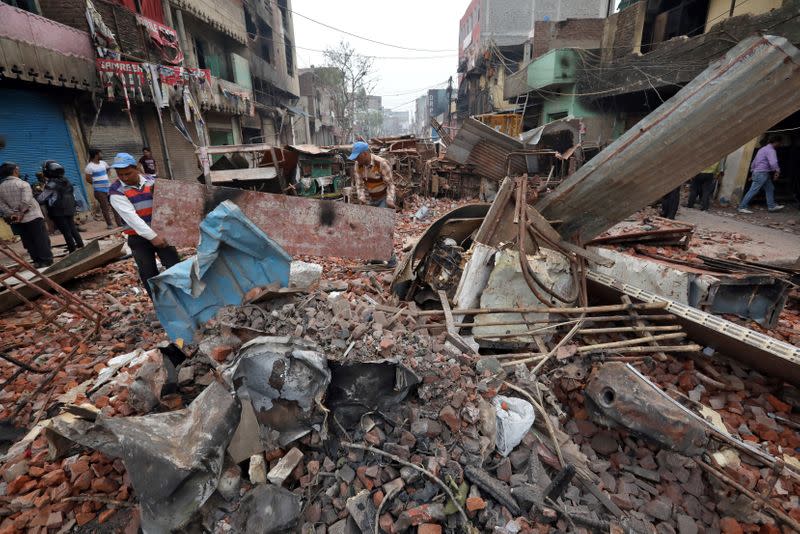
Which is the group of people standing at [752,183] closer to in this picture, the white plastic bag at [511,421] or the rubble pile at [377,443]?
the rubble pile at [377,443]

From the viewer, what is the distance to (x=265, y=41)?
22.4 metres

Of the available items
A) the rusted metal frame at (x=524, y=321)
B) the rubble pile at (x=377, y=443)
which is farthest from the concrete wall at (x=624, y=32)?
the rubble pile at (x=377, y=443)

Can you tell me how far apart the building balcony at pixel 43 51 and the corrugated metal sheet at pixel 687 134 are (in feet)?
35.1

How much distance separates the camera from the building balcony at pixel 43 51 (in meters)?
7.11

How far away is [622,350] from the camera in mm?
2945

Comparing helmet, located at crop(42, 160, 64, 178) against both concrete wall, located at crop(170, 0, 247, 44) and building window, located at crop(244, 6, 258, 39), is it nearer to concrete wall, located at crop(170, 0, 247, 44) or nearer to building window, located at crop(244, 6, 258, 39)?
concrete wall, located at crop(170, 0, 247, 44)

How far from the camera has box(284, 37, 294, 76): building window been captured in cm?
2601

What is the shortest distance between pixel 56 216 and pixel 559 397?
7956 millimetres

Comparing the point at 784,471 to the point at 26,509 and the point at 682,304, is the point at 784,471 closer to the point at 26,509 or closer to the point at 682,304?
the point at 682,304

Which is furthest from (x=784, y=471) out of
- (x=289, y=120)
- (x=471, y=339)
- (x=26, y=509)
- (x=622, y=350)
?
(x=289, y=120)

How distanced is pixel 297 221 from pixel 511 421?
12.0 feet

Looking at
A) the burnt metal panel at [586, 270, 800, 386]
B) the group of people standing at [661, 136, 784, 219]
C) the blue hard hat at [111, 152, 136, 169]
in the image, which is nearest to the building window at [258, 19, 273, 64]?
the blue hard hat at [111, 152, 136, 169]

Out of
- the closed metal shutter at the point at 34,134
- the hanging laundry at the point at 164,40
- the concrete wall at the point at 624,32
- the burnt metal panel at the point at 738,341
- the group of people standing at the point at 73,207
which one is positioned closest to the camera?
the burnt metal panel at the point at 738,341

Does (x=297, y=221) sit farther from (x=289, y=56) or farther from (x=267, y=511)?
(x=289, y=56)
